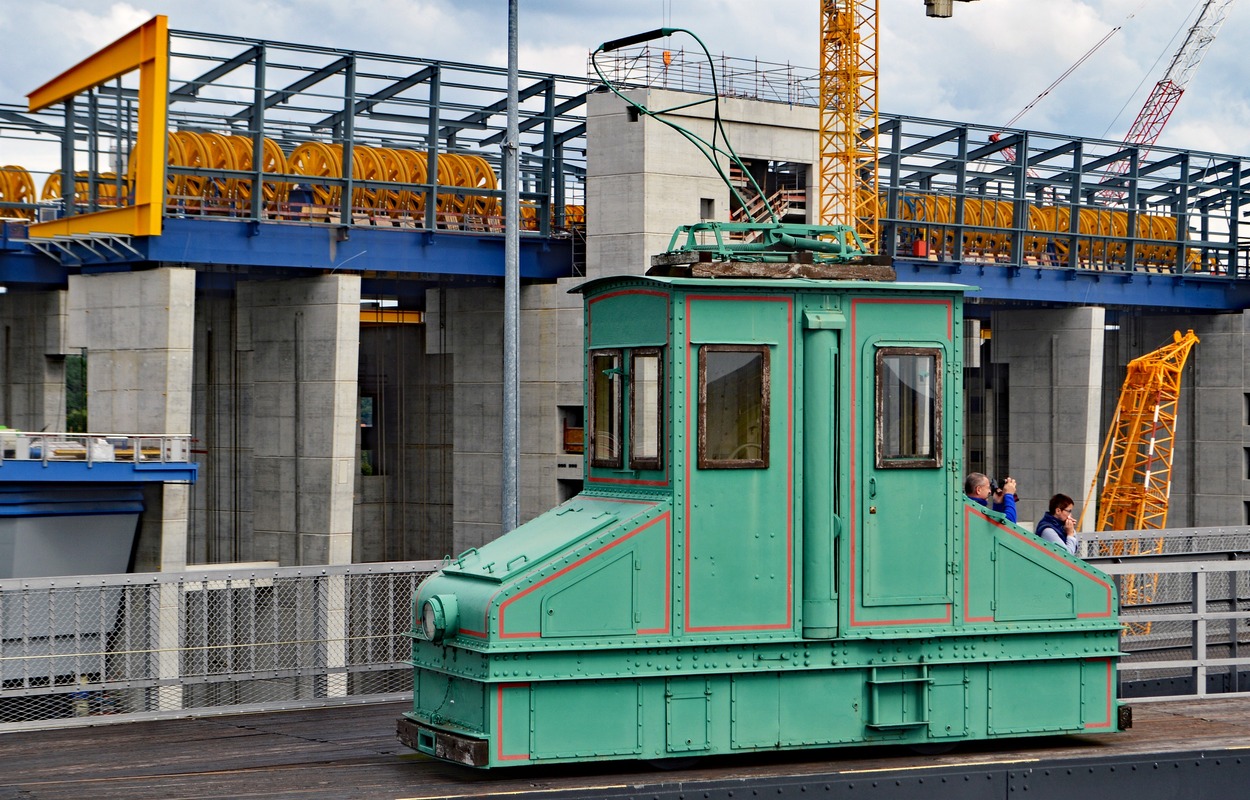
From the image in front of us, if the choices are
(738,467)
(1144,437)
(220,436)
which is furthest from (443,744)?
(1144,437)

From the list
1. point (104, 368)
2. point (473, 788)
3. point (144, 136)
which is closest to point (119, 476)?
point (104, 368)

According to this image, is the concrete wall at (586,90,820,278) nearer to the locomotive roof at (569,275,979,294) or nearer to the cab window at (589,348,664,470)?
the cab window at (589,348,664,470)

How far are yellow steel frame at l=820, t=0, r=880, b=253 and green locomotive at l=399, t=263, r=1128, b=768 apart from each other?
45.3 m

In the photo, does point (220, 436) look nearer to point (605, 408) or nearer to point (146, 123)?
point (146, 123)

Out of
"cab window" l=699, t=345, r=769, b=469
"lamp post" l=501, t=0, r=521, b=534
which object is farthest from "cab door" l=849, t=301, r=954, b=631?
"lamp post" l=501, t=0, r=521, b=534

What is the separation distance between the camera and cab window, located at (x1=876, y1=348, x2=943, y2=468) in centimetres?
1059

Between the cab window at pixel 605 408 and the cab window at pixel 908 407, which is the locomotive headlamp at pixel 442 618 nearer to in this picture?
the cab window at pixel 605 408

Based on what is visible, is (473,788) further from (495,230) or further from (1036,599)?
(495,230)

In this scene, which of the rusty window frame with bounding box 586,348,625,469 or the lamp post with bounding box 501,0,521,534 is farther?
the lamp post with bounding box 501,0,521,534

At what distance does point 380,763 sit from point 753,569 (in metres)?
3.02

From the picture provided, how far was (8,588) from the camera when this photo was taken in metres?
13.7

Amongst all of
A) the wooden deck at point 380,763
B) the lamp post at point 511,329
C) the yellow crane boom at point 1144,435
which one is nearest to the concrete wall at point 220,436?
the yellow crane boom at point 1144,435

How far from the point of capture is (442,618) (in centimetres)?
1016

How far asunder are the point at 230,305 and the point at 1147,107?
86.8 meters
